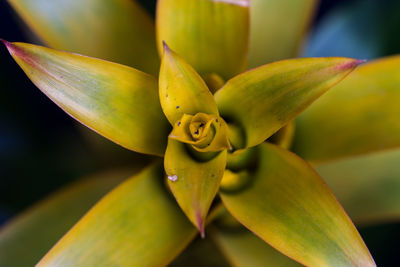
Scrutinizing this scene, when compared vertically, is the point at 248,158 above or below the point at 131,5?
below

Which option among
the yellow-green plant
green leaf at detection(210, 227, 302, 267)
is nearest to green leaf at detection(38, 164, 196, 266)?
the yellow-green plant

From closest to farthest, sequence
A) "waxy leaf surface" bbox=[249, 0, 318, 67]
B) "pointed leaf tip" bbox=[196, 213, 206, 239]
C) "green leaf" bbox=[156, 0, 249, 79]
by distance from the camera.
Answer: "pointed leaf tip" bbox=[196, 213, 206, 239] < "green leaf" bbox=[156, 0, 249, 79] < "waxy leaf surface" bbox=[249, 0, 318, 67]

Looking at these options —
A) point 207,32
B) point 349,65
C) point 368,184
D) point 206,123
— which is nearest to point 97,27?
point 207,32

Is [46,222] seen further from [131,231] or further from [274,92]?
[274,92]

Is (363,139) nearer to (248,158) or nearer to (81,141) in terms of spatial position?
(248,158)

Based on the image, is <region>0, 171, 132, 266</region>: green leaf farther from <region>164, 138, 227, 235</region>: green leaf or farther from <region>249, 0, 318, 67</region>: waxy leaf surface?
<region>249, 0, 318, 67</region>: waxy leaf surface

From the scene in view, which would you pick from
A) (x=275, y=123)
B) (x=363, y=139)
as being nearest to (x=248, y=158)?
(x=275, y=123)

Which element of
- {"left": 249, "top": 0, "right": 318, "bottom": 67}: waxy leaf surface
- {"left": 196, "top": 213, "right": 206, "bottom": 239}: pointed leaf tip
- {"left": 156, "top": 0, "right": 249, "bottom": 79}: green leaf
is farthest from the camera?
{"left": 249, "top": 0, "right": 318, "bottom": 67}: waxy leaf surface
